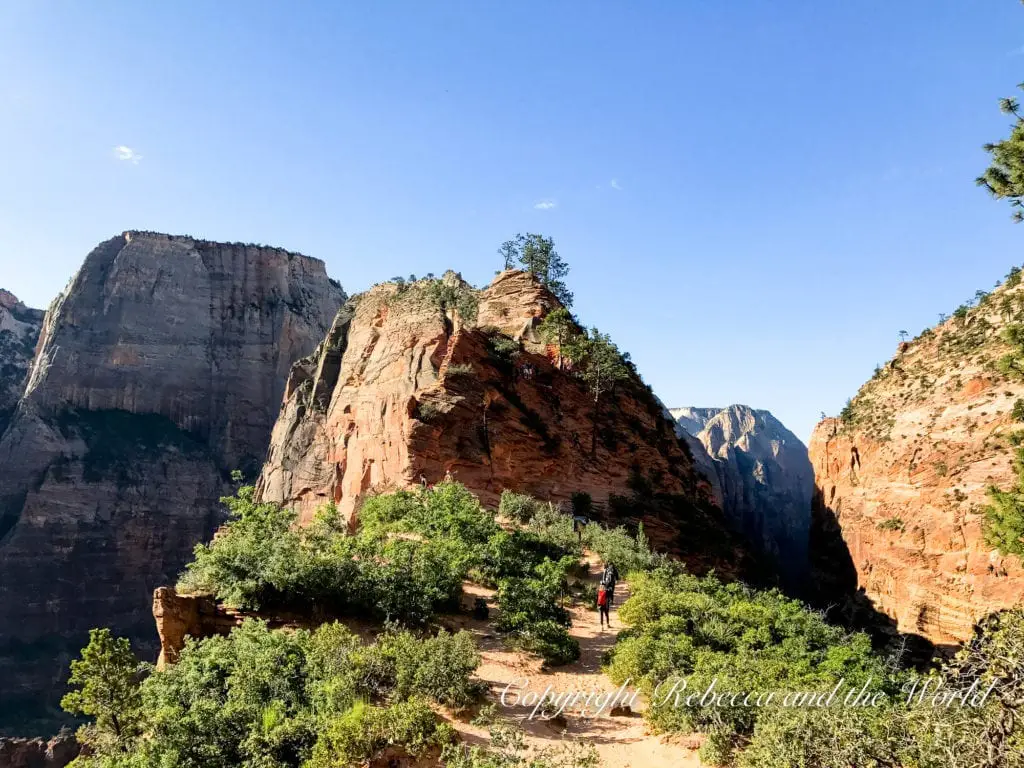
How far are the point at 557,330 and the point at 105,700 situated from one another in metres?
31.1

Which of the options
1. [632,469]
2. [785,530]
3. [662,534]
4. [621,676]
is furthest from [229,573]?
[785,530]

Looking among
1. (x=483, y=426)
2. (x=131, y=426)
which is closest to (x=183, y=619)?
(x=483, y=426)

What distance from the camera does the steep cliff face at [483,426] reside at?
30.8 metres

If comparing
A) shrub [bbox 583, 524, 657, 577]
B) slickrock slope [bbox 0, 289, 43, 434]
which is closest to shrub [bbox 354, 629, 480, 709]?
shrub [bbox 583, 524, 657, 577]

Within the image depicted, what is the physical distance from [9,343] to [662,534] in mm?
106675

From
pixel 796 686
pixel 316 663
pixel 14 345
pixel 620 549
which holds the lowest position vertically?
pixel 316 663

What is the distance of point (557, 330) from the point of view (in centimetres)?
3878

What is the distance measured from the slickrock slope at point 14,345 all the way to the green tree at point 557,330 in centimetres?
8145

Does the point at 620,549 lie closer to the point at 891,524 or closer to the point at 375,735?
the point at 375,735

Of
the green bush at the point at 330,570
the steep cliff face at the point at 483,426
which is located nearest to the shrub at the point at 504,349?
the steep cliff face at the point at 483,426

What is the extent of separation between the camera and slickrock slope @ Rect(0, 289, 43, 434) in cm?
8800

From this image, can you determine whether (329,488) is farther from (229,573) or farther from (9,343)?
(9,343)

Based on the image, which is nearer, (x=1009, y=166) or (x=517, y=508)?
(x=1009, y=166)

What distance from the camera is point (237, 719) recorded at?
31.7ft
